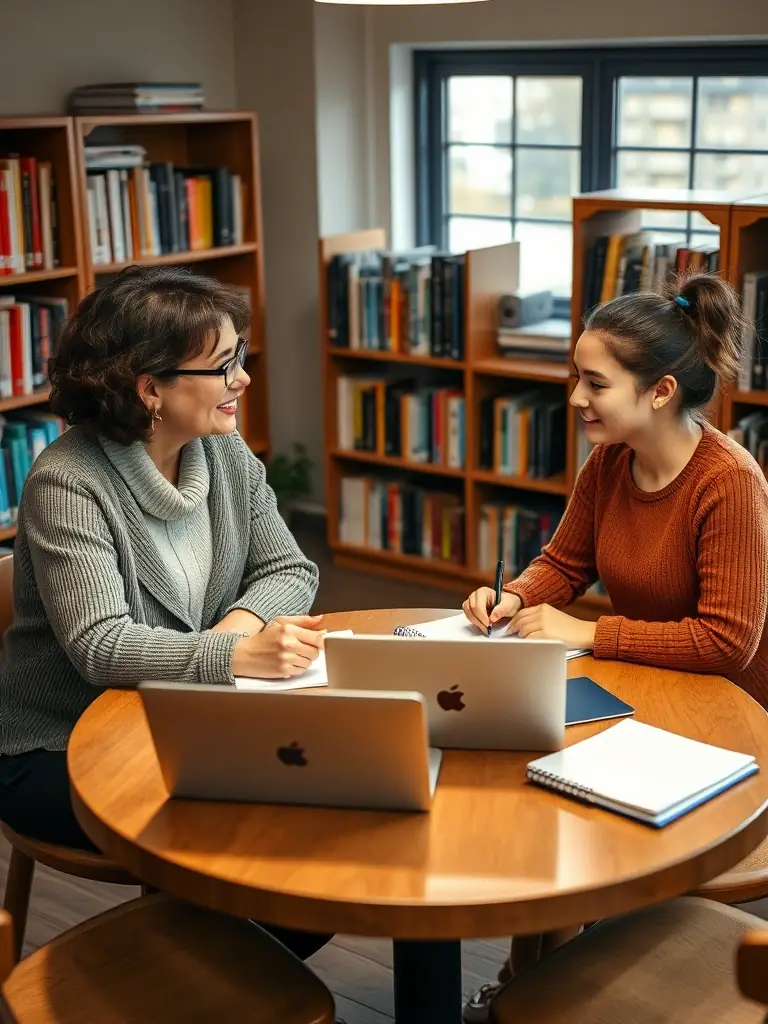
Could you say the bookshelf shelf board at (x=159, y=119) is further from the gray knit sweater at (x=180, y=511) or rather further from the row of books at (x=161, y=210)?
the gray knit sweater at (x=180, y=511)

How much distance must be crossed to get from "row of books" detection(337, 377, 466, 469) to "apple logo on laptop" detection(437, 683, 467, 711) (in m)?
2.61

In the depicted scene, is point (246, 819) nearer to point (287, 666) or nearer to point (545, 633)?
point (287, 666)

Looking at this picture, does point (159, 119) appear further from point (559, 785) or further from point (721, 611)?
point (559, 785)

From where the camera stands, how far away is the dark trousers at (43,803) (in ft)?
6.19

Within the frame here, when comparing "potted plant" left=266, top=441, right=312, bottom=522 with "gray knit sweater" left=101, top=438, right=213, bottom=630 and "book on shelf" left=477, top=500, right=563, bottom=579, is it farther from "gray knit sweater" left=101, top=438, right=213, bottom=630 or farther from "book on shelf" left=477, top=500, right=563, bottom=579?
"gray knit sweater" left=101, top=438, right=213, bottom=630

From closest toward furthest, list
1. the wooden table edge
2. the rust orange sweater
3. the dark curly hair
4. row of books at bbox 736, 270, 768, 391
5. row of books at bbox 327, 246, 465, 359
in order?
1. the wooden table edge
2. the rust orange sweater
3. the dark curly hair
4. row of books at bbox 736, 270, 768, 391
5. row of books at bbox 327, 246, 465, 359

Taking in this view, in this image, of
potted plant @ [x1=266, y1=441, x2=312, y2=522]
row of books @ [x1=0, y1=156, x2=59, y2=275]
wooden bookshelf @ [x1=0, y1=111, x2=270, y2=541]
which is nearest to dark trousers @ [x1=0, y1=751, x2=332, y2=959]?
wooden bookshelf @ [x1=0, y1=111, x2=270, y2=541]

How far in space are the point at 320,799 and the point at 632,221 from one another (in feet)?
8.88

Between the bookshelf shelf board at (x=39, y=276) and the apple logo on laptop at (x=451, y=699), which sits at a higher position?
the bookshelf shelf board at (x=39, y=276)

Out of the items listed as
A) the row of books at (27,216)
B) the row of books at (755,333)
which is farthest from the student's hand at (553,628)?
the row of books at (27,216)

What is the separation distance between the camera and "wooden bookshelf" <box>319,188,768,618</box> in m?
3.36

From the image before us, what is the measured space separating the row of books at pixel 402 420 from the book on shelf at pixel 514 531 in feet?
0.66

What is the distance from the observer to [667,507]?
2043mm

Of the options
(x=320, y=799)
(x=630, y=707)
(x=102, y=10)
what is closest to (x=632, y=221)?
(x=102, y=10)
